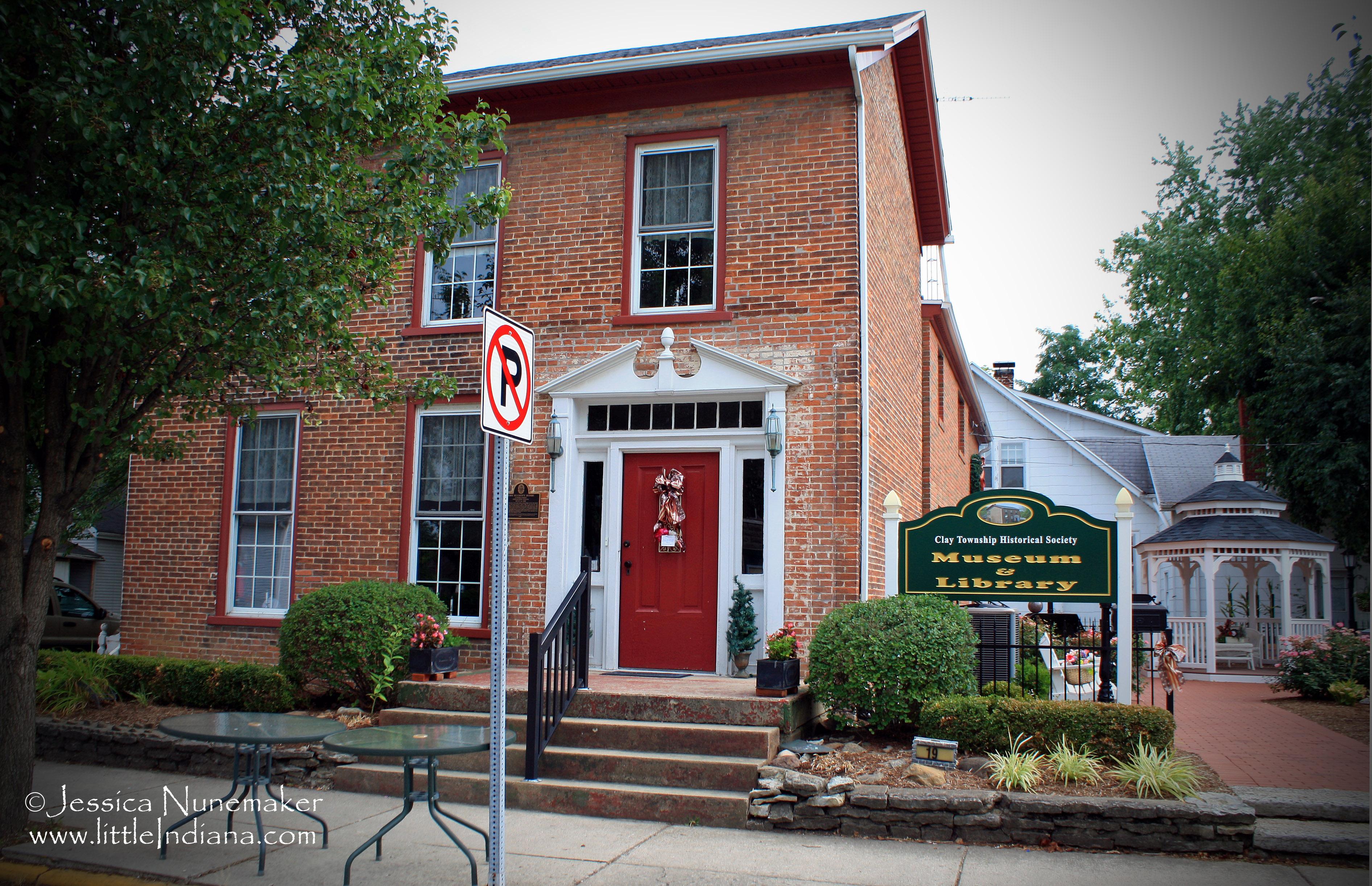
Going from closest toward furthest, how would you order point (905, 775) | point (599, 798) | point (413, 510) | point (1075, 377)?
point (905, 775) < point (599, 798) < point (413, 510) < point (1075, 377)

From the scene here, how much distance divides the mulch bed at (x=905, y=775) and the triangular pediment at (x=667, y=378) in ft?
11.3

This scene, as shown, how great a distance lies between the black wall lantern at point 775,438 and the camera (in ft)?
29.3

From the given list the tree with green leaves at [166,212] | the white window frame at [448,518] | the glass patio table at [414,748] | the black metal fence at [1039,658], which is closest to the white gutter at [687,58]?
the tree with green leaves at [166,212]

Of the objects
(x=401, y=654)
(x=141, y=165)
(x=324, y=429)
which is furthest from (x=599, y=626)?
(x=141, y=165)

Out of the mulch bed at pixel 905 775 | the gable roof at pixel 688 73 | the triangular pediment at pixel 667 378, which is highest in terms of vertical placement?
the gable roof at pixel 688 73

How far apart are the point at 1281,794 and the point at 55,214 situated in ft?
27.9

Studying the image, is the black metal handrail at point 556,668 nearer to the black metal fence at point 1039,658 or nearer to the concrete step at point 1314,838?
the black metal fence at point 1039,658

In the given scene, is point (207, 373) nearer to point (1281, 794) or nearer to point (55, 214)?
point (55, 214)

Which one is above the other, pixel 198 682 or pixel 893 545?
pixel 893 545

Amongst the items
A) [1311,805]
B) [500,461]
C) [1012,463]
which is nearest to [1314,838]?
[1311,805]

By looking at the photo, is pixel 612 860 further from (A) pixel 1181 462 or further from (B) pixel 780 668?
(A) pixel 1181 462

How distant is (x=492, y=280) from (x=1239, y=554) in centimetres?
1248

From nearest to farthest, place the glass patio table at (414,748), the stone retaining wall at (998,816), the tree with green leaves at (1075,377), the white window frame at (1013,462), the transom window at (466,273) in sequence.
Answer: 1. the glass patio table at (414,748)
2. the stone retaining wall at (998,816)
3. the transom window at (466,273)
4. the white window frame at (1013,462)
5. the tree with green leaves at (1075,377)

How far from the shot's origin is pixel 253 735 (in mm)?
5617
